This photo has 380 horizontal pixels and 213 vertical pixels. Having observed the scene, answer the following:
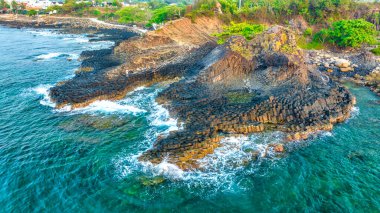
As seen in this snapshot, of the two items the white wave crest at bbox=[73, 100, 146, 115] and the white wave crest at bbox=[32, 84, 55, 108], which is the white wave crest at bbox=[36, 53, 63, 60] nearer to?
the white wave crest at bbox=[32, 84, 55, 108]

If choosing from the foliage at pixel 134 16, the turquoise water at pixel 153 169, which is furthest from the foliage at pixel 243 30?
the foliage at pixel 134 16

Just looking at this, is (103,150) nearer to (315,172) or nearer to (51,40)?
(315,172)

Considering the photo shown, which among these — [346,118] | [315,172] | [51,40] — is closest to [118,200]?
[315,172]

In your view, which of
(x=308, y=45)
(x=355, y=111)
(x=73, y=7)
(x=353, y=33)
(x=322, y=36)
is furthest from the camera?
(x=73, y=7)

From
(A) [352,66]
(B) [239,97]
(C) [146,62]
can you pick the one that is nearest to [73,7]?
(C) [146,62]

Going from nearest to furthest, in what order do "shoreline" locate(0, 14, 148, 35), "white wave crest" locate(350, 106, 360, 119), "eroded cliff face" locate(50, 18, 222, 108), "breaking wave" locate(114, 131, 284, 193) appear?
"breaking wave" locate(114, 131, 284, 193), "white wave crest" locate(350, 106, 360, 119), "eroded cliff face" locate(50, 18, 222, 108), "shoreline" locate(0, 14, 148, 35)

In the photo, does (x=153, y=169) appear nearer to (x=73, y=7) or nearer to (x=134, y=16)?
(x=134, y=16)

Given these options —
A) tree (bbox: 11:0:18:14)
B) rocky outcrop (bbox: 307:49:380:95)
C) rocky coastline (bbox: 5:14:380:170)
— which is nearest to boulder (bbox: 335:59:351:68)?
rocky outcrop (bbox: 307:49:380:95)
